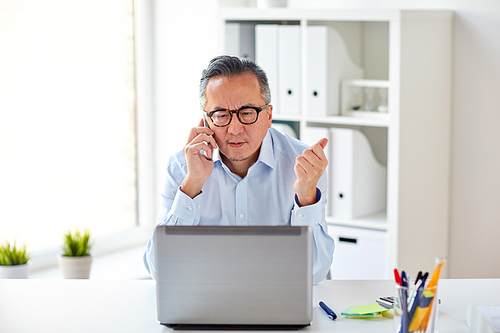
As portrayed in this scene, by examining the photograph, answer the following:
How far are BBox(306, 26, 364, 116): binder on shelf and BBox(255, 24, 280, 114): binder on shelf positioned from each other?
0.16 meters

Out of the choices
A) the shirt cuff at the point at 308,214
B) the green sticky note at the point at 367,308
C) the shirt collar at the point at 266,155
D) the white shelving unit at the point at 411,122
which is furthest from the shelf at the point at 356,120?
the green sticky note at the point at 367,308

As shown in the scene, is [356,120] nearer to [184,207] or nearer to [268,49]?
[268,49]

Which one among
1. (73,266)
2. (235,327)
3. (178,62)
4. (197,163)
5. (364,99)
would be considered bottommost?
(73,266)

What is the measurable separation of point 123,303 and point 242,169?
0.65 metres

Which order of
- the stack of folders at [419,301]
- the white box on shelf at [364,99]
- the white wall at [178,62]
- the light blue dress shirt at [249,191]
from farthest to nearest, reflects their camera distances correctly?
1. the white wall at [178,62]
2. the white box on shelf at [364,99]
3. the light blue dress shirt at [249,191]
4. the stack of folders at [419,301]

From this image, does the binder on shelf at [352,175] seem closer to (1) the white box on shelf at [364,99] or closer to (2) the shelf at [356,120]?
(2) the shelf at [356,120]

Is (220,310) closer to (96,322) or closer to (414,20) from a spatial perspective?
(96,322)

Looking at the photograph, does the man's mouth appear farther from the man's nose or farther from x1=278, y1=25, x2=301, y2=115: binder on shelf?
x1=278, y1=25, x2=301, y2=115: binder on shelf

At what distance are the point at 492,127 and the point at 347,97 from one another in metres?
0.65

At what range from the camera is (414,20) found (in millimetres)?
2449

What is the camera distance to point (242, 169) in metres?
1.90

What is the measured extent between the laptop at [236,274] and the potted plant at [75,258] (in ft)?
4.34

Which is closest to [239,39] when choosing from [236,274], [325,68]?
[325,68]

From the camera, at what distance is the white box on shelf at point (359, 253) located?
2.61m
